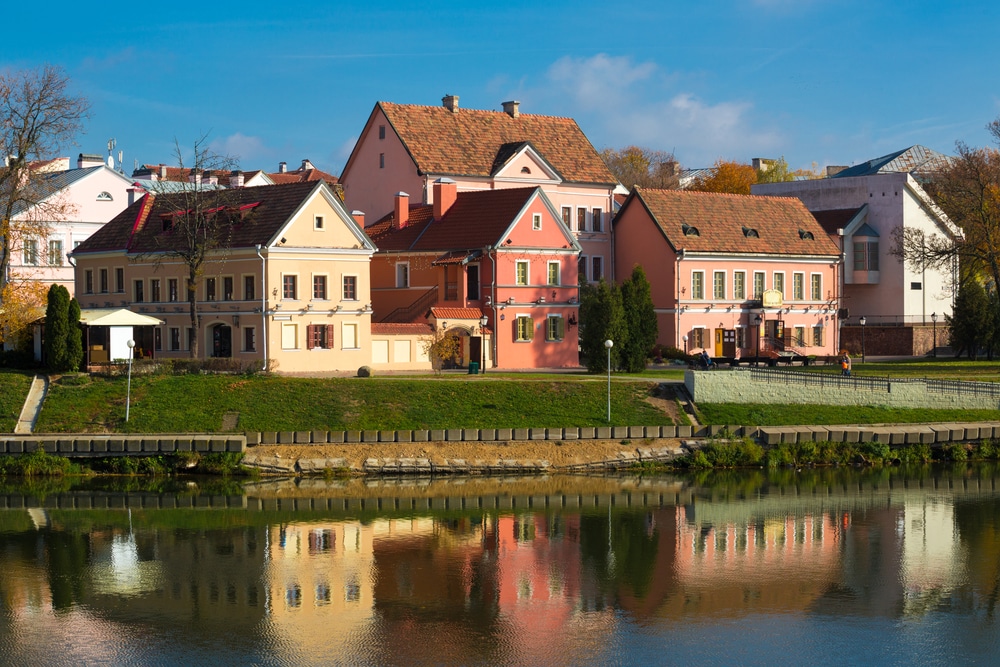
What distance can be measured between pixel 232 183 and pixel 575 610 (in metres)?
54.1

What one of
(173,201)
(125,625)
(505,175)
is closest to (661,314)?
(505,175)

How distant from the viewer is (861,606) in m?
27.2

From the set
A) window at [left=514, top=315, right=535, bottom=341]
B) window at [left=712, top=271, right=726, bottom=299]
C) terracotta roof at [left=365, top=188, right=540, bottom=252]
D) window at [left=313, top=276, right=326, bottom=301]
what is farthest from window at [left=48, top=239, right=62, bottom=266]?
window at [left=712, top=271, right=726, bottom=299]

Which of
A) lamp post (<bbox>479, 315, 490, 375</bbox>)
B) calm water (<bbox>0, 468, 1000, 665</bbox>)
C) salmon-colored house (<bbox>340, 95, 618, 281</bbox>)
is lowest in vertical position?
calm water (<bbox>0, 468, 1000, 665</bbox>)

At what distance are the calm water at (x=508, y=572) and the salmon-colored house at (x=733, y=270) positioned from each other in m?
24.9

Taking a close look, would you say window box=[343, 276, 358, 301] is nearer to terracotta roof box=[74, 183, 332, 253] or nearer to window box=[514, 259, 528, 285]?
terracotta roof box=[74, 183, 332, 253]

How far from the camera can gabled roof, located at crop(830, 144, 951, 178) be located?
312 ft

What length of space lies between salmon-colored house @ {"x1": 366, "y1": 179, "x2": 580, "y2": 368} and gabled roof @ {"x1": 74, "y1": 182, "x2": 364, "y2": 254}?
6746 mm

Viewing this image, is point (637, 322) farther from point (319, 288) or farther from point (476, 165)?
point (476, 165)

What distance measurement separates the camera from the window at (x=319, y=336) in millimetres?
55719

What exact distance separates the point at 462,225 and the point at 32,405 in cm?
2356

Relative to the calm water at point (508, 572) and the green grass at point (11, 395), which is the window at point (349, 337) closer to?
the green grass at point (11, 395)

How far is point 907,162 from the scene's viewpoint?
96.4 metres

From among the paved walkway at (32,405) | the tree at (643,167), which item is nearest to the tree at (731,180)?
the tree at (643,167)
